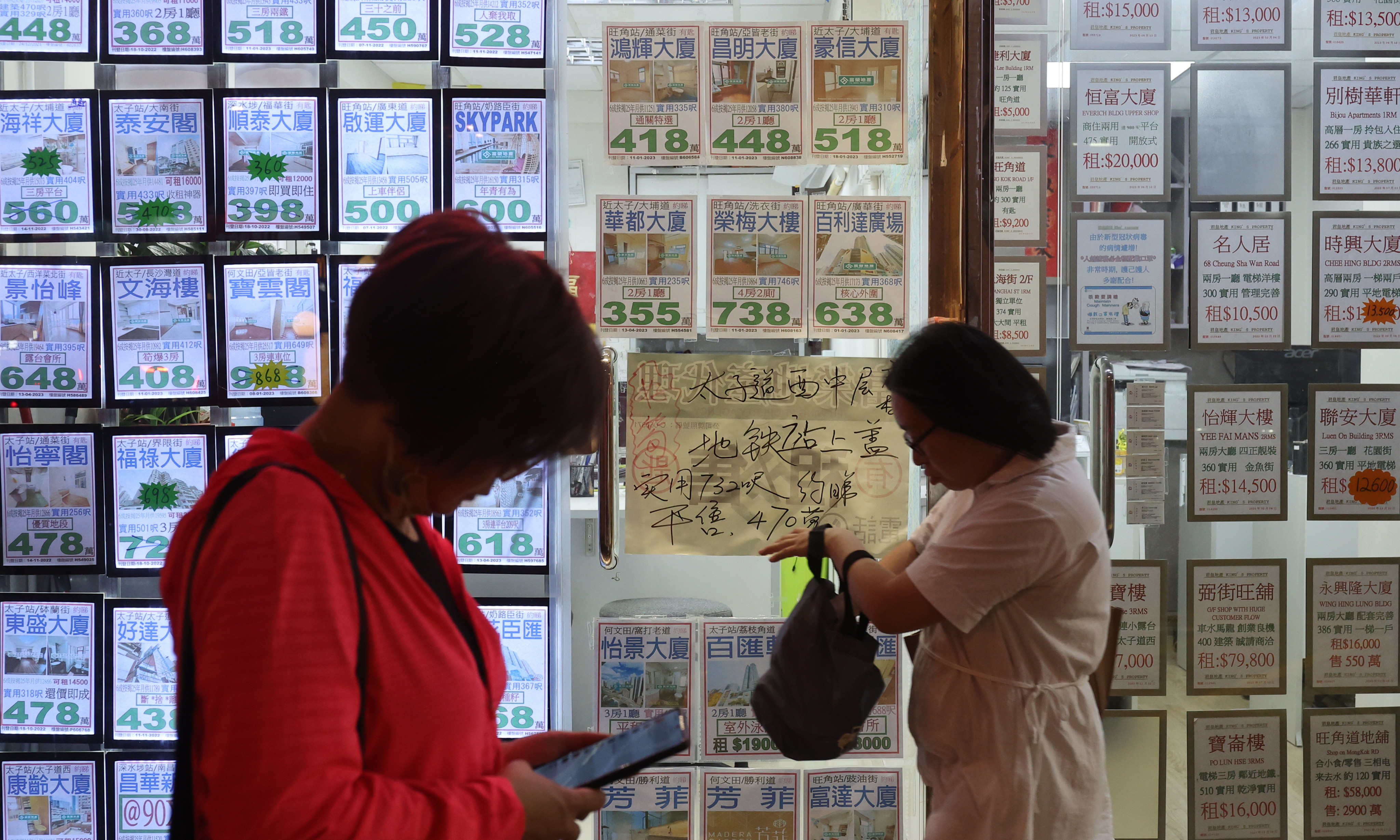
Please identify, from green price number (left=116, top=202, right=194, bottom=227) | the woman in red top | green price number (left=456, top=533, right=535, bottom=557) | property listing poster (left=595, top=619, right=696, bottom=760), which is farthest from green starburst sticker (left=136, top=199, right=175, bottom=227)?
the woman in red top

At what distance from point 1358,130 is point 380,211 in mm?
2733

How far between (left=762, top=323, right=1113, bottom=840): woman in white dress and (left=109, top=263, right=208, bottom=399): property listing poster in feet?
5.96

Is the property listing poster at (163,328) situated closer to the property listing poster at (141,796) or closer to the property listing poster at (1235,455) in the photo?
the property listing poster at (141,796)

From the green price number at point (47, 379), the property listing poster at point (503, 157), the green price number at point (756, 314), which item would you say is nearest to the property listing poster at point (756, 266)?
the green price number at point (756, 314)

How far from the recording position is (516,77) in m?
2.35

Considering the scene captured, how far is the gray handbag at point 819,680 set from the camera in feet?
5.68

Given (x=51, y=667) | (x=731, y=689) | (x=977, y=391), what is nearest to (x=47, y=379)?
(x=51, y=667)

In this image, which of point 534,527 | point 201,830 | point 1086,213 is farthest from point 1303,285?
point 201,830

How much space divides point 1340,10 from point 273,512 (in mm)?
3099

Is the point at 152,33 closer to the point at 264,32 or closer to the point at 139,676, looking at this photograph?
the point at 264,32

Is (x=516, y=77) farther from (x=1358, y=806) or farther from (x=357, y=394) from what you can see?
(x=1358, y=806)

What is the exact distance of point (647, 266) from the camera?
2270mm

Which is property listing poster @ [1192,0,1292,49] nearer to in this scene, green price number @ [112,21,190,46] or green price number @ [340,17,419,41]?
green price number @ [340,17,419,41]

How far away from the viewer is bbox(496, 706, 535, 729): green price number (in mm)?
2336
